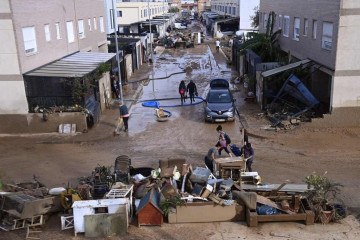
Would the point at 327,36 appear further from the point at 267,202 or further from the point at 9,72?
the point at 9,72

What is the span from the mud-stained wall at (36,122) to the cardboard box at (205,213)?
33.1 ft

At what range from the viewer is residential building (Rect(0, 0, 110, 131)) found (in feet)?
62.4

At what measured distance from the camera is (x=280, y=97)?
22000mm

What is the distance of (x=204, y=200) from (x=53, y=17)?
1696 cm

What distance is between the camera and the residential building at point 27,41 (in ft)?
62.4

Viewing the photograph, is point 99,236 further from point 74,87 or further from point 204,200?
point 74,87

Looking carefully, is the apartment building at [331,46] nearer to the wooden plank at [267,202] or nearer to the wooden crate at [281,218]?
the wooden plank at [267,202]

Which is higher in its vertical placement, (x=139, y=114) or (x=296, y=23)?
(x=296, y=23)

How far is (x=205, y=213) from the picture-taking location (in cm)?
1154

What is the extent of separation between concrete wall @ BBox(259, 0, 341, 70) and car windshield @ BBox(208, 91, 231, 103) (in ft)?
16.7

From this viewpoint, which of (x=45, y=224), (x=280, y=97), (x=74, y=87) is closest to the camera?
(x=45, y=224)

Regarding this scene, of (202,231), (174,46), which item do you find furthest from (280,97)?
(174,46)

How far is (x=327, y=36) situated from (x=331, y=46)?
1027 mm

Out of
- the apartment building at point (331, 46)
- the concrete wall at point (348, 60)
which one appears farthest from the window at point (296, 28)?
the concrete wall at point (348, 60)
